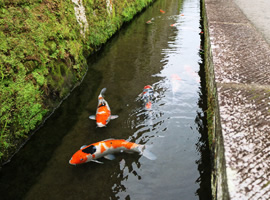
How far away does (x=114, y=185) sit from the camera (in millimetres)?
3568

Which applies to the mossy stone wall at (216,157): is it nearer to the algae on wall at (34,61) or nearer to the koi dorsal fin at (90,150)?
the koi dorsal fin at (90,150)

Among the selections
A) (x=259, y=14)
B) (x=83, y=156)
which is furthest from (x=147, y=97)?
(x=259, y=14)

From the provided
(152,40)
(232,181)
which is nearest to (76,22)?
(152,40)

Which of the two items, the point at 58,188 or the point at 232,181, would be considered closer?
the point at 232,181

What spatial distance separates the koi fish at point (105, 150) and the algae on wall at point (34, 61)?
4.24 feet

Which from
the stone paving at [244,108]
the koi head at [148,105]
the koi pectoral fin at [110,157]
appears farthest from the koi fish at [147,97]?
the stone paving at [244,108]

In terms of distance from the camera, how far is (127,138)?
4.50 m

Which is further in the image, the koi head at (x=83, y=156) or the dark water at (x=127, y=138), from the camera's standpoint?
the koi head at (x=83, y=156)

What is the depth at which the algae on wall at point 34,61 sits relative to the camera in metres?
4.07

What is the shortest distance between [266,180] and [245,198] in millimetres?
281

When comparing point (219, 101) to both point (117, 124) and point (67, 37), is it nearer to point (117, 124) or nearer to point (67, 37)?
point (117, 124)

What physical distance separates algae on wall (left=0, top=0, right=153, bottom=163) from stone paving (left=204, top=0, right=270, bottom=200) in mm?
3495

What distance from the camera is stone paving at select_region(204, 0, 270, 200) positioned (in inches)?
74.9

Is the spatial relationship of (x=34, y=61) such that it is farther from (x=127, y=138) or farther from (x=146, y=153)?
(x=146, y=153)
